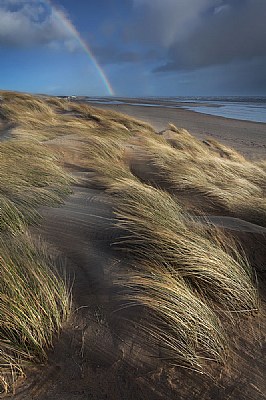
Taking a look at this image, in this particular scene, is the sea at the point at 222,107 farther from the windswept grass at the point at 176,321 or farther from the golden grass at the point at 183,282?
the windswept grass at the point at 176,321

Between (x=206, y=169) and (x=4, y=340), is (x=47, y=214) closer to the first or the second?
(x=4, y=340)

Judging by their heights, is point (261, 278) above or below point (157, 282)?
below

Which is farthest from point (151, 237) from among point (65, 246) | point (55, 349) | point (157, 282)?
point (55, 349)

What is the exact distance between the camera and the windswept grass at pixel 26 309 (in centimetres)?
146

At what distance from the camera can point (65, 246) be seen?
2373mm

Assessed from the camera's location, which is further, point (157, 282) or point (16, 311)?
point (157, 282)

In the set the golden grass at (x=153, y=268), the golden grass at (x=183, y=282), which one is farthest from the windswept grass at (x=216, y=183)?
the golden grass at (x=183, y=282)

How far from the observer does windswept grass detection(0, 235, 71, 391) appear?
146 centimetres

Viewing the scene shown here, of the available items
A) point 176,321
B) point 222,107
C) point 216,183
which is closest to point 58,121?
point 216,183

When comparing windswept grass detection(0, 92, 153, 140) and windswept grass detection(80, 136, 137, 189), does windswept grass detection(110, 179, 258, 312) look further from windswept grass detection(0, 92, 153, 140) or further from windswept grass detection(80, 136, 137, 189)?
windswept grass detection(0, 92, 153, 140)

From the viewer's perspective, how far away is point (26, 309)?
5.22 ft

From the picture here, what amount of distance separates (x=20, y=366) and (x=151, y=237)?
1252 millimetres

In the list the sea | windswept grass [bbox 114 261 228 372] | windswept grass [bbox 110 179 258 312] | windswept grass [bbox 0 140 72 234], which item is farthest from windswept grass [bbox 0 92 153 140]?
the sea

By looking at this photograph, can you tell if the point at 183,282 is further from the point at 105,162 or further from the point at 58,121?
the point at 58,121
